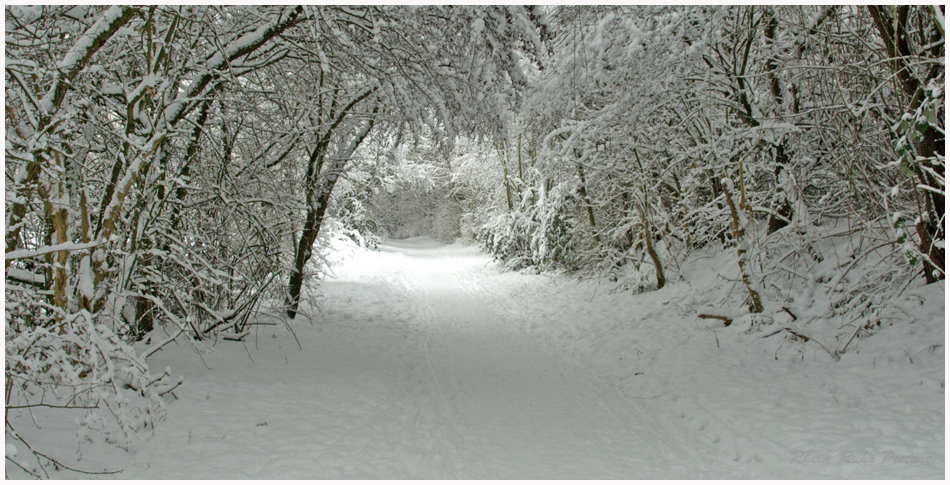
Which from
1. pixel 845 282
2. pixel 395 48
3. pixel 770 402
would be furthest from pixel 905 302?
pixel 395 48

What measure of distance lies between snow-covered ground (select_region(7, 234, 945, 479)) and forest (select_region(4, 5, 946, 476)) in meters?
0.37

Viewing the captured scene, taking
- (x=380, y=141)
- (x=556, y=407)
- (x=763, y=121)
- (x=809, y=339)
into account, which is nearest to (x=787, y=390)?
(x=809, y=339)

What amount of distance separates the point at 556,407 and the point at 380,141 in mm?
5104

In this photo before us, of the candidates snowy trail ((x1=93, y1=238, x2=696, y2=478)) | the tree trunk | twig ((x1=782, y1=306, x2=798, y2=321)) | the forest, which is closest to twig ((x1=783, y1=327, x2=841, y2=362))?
the forest

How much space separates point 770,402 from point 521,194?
12991 millimetres

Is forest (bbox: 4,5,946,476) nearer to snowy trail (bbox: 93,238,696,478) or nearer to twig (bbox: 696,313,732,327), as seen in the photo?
twig (bbox: 696,313,732,327)

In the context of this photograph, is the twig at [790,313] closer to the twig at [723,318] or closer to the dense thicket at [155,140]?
the twig at [723,318]

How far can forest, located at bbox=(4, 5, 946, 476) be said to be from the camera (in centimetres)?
341

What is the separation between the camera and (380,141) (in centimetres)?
809

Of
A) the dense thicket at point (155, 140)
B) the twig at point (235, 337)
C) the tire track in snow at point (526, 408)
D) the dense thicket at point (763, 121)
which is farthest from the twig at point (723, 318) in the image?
the twig at point (235, 337)

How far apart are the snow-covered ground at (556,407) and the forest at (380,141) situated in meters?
0.37

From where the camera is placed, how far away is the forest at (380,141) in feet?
11.2

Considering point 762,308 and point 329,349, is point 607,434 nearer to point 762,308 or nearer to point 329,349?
point 762,308

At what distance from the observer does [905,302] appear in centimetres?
543
